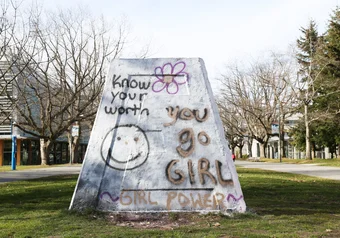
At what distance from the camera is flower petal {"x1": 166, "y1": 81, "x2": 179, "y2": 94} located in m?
8.26

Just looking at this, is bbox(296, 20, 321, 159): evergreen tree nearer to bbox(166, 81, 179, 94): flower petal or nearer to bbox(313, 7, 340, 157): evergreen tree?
bbox(313, 7, 340, 157): evergreen tree

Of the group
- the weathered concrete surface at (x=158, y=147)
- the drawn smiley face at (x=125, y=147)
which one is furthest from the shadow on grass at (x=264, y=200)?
the drawn smiley face at (x=125, y=147)

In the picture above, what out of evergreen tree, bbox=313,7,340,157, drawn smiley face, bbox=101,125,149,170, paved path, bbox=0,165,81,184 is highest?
evergreen tree, bbox=313,7,340,157

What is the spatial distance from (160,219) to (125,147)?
1456 mm

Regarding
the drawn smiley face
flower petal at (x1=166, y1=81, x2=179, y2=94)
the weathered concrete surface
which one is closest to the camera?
the weathered concrete surface

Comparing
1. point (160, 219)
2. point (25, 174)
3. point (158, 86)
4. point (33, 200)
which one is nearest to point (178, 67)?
point (158, 86)

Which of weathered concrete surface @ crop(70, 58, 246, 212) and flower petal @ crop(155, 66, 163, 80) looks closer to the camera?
weathered concrete surface @ crop(70, 58, 246, 212)

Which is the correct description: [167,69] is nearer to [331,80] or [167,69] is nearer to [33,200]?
[33,200]

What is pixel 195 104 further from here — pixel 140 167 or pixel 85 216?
pixel 85 216

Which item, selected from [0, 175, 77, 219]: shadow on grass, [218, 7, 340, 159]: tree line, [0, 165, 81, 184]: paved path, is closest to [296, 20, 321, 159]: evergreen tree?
[218, 7, 340, 159]: tree line

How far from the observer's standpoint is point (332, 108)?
40.4m

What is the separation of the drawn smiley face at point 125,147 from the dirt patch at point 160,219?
86 cm

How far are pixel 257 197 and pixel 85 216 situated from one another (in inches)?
185

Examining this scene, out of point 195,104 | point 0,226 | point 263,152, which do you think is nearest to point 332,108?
point 263,152
